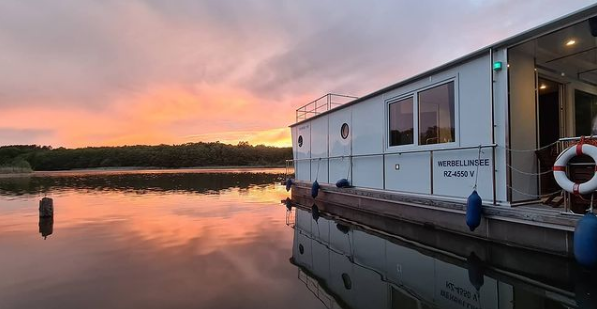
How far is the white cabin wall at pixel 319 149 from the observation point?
1158 cm

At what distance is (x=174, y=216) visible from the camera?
972cm

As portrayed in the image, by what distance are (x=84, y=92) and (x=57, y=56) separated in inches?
172

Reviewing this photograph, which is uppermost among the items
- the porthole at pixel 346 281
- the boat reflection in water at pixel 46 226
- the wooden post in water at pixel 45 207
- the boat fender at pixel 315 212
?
the wooden post in water at pixel 45 207

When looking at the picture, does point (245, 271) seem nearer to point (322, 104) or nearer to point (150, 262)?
point (150, 262)

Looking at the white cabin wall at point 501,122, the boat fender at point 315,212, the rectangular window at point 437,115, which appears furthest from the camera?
the boat fender at point 315,212

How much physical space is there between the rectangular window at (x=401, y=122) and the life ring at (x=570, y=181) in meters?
3.12

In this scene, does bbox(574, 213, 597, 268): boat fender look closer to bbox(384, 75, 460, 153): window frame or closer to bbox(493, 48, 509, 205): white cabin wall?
bbox(493, 48, 509, 205): white cabin wall

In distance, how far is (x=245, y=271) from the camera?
4766 mm

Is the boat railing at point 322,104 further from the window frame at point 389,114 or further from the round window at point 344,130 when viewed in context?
the window frame at point 389,114

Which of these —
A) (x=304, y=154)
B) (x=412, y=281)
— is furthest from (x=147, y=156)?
(x=412, y=281)

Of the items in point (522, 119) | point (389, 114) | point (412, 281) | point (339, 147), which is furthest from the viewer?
point (339, 147)

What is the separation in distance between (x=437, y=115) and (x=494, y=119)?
4.31 ft

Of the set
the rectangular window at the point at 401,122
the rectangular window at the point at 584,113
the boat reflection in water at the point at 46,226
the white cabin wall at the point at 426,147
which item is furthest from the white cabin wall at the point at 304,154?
the boat reflection in water at the point at 46,226

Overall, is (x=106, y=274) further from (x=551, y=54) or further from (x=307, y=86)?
(x=307, y=86)
